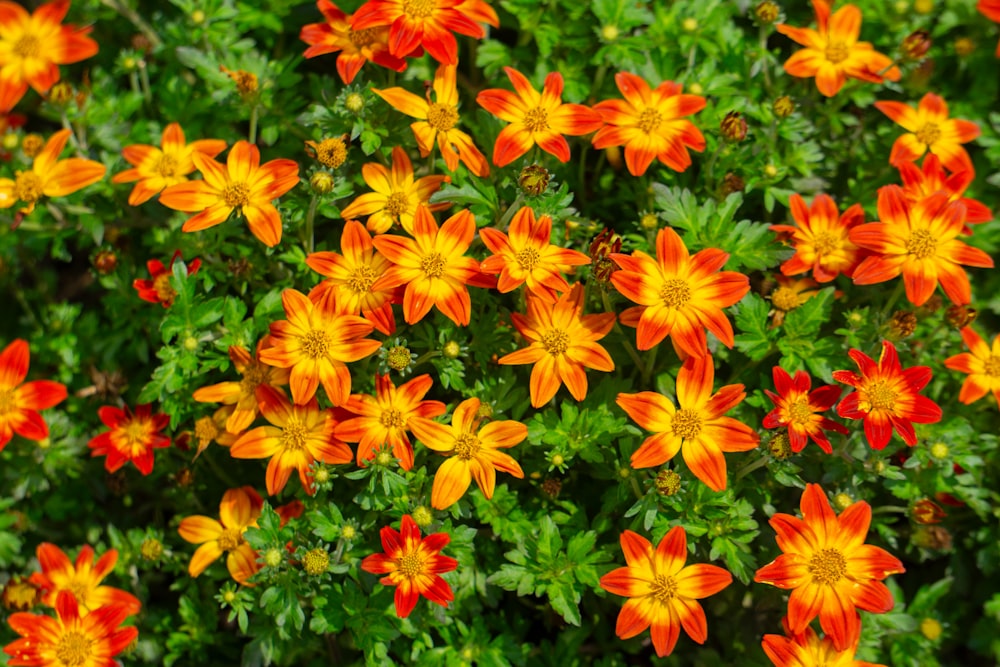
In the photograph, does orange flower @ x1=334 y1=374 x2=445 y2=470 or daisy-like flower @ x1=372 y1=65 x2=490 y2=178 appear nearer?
orange flower @ x1=334 y1=374 x2=445 y2=470

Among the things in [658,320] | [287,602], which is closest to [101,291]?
[287,602]

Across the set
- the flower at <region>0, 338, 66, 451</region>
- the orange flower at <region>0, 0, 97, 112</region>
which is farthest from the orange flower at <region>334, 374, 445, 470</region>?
the orange flower at <region>0, 0, 97, 112</region>

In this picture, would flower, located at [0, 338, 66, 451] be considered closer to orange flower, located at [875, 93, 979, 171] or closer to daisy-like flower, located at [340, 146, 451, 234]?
daisy-like flower, located at [340, 146, 451, 234]

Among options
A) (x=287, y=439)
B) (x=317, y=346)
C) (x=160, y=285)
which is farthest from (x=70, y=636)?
(x=317, y=346)

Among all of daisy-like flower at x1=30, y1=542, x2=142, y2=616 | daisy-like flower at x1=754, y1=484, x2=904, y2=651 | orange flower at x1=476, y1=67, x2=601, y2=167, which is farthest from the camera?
daisy-like flower at x1=30, y1=542, x2=142, y2=616

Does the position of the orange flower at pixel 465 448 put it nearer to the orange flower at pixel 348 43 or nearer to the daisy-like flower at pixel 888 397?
the daisy-like flower at pixel 888 397

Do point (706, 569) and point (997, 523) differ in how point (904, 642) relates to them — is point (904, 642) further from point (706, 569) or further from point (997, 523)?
point (706, 569)

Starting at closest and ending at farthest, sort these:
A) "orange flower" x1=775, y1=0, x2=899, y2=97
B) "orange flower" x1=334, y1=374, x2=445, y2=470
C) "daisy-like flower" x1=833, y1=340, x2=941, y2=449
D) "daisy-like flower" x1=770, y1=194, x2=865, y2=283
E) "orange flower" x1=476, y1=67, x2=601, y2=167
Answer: "daisy-like flower" x1=833, y1=340, x2=941, y2=449 → "orange flower" x1=334, y1=374, x2=445, y2=470 → "orange flower" x1=476, y1=67, x2=601, y2=167 → "daisy-like flower" x1=770, y1=194, x2=865, y2=283 → "orange flower" x1=775, y1=0, x2=899, y2=97
